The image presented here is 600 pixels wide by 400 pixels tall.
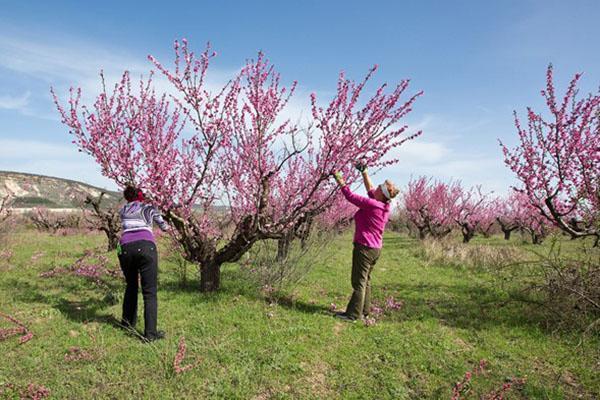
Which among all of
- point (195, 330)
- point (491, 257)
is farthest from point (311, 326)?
point (491, 257)

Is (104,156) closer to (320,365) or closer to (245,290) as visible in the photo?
(245,290)

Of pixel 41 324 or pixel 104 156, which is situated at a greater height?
pixel 104 156

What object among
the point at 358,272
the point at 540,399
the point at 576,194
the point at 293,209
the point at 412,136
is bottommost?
the point at 540,399

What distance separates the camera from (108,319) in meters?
4.71

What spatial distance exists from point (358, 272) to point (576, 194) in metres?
4.30

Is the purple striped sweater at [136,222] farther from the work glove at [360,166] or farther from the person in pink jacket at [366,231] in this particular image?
the work glove at [360,166]

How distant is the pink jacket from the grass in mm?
1283

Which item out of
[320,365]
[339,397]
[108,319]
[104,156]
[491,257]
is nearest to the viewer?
[339,397]

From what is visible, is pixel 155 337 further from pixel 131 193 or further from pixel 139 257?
pixel 131 193

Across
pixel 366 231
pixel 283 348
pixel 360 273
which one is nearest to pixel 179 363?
pixel 283 348

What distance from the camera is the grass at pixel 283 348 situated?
323cm

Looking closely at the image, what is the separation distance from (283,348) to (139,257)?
7.02 feet

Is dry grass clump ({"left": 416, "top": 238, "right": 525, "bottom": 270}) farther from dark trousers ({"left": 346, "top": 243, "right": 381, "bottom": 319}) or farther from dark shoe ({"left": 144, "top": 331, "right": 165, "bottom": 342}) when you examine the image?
dark shoe ({"left": 144, "top": 331, "right": 165, "bottom": 342})

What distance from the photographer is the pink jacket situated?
4887 millimetres
